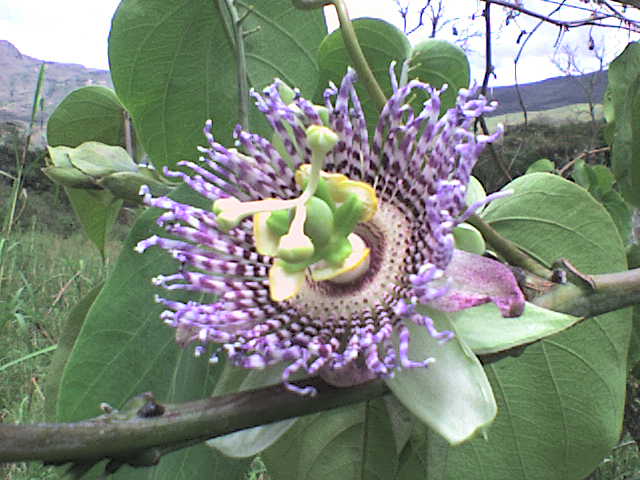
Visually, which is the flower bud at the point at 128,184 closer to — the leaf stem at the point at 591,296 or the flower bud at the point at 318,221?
the flower bud at the point at 318,221

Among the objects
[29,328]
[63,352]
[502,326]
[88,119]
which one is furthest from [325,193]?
[29,328]

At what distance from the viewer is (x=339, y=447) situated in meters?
0.57

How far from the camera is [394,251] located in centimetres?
45

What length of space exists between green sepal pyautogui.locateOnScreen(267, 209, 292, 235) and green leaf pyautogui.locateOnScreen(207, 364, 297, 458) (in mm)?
78

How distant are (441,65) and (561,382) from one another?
304 mm

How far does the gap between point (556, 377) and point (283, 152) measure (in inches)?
11.0

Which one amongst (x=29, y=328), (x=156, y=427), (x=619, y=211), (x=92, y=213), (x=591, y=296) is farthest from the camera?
(x=29, y=328)

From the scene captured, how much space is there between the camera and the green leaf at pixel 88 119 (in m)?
0.83

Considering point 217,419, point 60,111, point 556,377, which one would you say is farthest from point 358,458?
point 60,111

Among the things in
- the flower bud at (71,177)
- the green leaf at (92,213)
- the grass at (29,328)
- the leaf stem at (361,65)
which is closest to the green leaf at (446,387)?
the leaf stem at (361,65)

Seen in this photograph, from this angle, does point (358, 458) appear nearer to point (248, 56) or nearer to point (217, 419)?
point (217, 419)

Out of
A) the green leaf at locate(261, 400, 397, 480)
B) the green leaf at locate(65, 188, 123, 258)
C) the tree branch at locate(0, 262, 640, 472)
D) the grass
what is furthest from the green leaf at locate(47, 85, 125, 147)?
the tree branch at locate(0, 262, 640, 472)

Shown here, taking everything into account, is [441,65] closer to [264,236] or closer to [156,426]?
[264,236]

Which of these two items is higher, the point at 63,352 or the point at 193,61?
the point at 193,61
